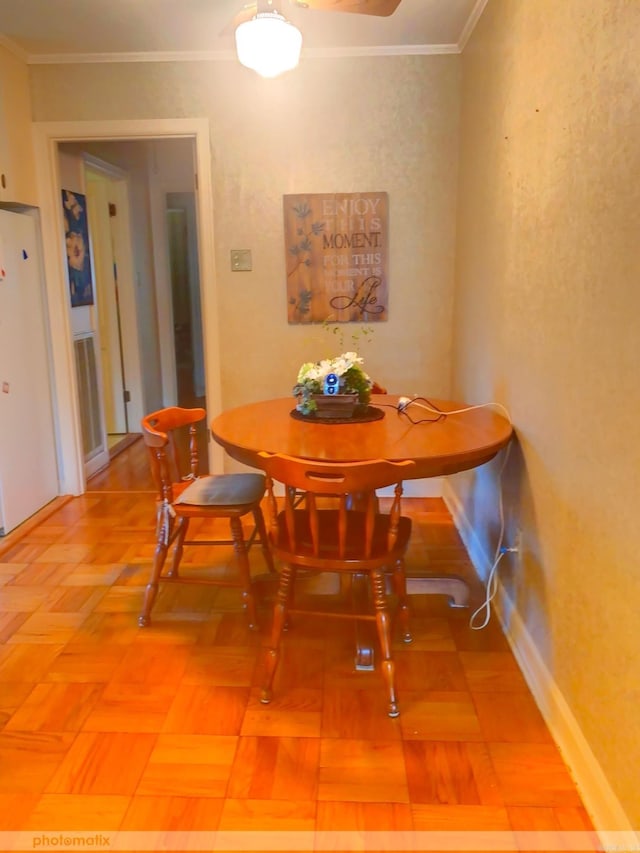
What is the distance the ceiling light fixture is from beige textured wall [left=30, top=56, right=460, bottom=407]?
4.28 ft

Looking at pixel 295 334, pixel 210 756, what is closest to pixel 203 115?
pixel 295 334

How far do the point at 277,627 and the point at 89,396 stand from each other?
275 cm

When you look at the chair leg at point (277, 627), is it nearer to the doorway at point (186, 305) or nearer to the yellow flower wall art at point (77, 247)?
the yellow flower wall art at point (77, 247)

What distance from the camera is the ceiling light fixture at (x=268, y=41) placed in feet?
6.19

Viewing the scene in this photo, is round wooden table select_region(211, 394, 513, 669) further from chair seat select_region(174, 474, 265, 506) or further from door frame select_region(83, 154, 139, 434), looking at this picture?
door frame select_region(83, 154, 139, 434)

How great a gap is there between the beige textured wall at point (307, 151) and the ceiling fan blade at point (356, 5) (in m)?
1.22

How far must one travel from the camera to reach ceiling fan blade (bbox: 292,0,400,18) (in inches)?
76.9

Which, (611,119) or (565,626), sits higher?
(611,119)

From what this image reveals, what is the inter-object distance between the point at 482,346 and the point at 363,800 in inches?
71.2

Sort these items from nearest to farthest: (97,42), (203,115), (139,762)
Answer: (139,762) → (97,42) → (203,115)

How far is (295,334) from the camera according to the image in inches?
135

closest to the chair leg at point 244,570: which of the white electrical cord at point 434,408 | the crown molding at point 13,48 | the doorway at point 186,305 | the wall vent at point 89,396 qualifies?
the white electrical cord at point 434,408

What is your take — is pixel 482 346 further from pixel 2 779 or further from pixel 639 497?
pixel 2 779

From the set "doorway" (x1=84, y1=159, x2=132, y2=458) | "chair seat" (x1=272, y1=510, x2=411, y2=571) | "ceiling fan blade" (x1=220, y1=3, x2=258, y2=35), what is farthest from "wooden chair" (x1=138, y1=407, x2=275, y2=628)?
"doorway" (x1=84, y1=159, x2=132, y2=458)
